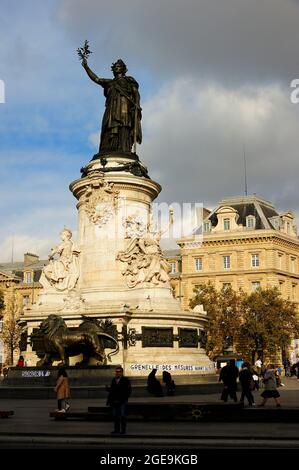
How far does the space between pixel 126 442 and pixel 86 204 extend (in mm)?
22811

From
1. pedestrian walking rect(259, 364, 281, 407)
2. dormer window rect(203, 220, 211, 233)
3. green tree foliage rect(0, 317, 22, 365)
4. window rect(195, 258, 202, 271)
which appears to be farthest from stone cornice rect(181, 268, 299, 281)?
pedestrian walking rect(259, 364, 281, 407)

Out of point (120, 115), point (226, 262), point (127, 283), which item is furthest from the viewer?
point (226, 262)

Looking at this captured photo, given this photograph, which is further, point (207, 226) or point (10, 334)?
point (207, 226)

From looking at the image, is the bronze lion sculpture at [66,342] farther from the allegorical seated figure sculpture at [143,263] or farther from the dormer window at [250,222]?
the dormer window at [250,222]

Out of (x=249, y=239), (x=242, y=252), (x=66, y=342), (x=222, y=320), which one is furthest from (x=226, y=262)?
(x=66, y=342)

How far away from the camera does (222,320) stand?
68875 mm

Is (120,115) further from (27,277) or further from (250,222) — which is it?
(27,277)

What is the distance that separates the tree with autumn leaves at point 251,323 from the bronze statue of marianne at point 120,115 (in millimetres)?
31234

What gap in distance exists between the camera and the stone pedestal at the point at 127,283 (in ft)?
106

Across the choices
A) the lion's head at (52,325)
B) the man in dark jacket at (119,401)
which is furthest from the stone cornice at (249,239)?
the man in dark jacket at (119,401)

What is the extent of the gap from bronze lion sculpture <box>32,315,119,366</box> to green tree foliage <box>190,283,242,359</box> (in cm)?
3754

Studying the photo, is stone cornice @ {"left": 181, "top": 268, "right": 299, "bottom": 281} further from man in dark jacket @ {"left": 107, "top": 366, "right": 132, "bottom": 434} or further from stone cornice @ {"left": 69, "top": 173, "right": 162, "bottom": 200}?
man in dark jacket @ {"left": 107, "top": 366, "right": 132, "bottom": 434}

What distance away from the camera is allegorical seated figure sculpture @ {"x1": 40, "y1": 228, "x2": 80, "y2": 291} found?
36.0 m

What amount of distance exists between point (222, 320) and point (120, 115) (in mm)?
35300
